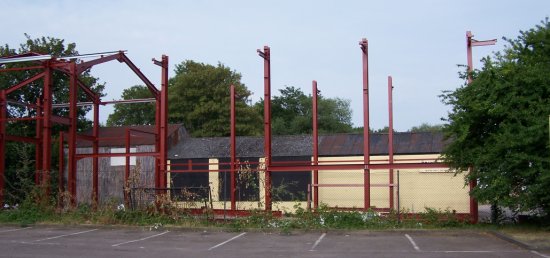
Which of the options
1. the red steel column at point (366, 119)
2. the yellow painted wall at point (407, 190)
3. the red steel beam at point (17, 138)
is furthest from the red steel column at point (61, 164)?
the red steel column at point (366, 119)

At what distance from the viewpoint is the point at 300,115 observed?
69188mm

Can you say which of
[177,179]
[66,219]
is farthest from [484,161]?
[177,179]

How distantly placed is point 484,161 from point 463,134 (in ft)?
3.12

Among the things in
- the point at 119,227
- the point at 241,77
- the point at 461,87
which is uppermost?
the point at 241,77

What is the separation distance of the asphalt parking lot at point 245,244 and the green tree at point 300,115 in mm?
44728

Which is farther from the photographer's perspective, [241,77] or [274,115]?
[274,115]

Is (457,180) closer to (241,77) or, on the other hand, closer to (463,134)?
(463,134)

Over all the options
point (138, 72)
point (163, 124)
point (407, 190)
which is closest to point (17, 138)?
point (138, 72)

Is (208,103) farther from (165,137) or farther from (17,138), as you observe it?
(165,137)

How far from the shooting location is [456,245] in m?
13.7

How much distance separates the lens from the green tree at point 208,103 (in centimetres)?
5325

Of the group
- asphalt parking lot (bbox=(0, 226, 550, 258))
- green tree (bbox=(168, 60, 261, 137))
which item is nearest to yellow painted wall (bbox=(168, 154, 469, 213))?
asphalt parking lot (bbox=(0, 226, 550, 258))

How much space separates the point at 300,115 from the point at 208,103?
18.2 m

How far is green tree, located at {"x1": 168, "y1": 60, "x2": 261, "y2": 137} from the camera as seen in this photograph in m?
53.2
